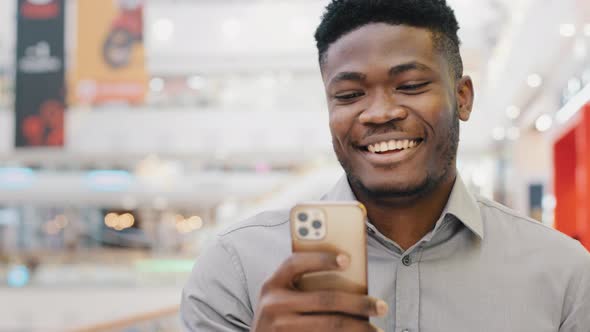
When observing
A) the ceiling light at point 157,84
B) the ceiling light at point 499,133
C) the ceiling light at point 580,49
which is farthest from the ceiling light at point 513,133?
the ceiling light at point 157,84

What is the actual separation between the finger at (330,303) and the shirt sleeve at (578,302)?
400 mm

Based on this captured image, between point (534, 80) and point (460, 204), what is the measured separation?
30.7ft

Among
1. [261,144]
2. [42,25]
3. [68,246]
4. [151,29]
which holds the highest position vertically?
[151,29]

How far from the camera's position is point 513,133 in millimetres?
13812

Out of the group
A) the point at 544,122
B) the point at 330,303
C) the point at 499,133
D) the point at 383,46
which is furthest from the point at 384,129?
the point at 499,133

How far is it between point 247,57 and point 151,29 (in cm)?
299

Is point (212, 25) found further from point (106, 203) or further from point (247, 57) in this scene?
point (106, 203)

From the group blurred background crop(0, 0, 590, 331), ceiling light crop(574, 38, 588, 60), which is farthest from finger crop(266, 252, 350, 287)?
blurred background crop(0, 0, 590, 331)

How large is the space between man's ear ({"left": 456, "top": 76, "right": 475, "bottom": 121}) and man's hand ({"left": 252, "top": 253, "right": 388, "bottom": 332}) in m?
0.52

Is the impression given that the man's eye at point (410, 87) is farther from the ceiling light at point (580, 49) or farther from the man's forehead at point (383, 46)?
the ceiling light at point (580, 49)

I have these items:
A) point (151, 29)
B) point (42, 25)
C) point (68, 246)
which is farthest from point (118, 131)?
point (42, 25)

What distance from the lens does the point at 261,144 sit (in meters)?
22.8

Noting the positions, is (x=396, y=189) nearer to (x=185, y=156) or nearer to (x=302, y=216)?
(x=302, y=216)

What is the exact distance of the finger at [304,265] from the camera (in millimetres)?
1043
